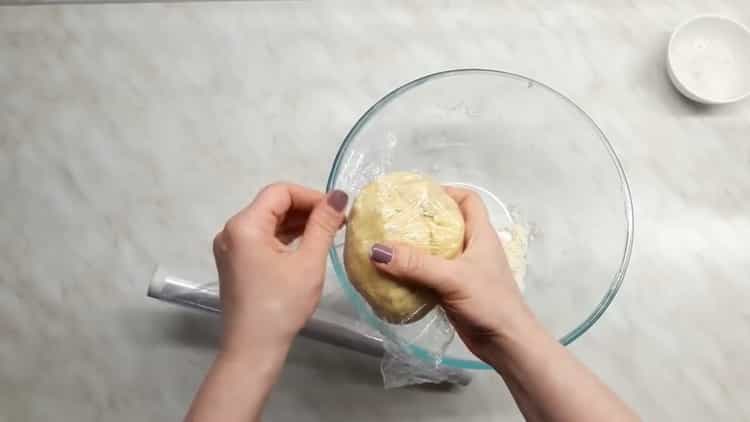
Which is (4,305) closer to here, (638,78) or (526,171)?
(526,171)

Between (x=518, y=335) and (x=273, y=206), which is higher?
(x=273, y=206)

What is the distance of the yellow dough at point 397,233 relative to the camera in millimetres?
652

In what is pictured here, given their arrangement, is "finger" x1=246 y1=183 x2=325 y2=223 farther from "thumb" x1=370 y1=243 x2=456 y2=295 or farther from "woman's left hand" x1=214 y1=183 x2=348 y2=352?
"thumb" x1=370 y1=243 x2=456 y2=295

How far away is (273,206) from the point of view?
2.12ft

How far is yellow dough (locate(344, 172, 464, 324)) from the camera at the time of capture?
0.65 m

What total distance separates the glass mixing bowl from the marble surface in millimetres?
74

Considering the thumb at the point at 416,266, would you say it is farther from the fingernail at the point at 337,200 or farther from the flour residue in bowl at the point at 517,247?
the flour residue in bowl at the point at 517,247

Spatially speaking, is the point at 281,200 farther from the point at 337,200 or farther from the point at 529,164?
the point at 529,164

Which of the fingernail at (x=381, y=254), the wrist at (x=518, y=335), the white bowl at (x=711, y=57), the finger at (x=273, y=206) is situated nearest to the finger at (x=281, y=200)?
the finger at (x=273, y=206)

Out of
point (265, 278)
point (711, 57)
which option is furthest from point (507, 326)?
point (711, 57)

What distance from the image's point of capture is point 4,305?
92cm

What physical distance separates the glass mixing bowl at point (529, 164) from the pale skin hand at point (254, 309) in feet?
0.69

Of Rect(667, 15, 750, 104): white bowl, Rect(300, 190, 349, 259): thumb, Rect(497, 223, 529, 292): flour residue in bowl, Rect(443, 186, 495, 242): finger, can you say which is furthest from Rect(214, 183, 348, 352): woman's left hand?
Rect(667, 15, 750, 104): white bowl

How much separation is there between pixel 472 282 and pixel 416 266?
57 millimetres
